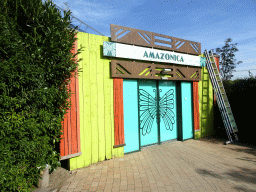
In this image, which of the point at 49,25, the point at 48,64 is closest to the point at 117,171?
the point at 48,64

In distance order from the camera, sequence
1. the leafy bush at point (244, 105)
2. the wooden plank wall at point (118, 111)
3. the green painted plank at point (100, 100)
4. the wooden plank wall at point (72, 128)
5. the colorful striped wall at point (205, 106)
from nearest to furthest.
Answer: the wooden plank wall at point (72, 128)
the green painted plank at point (100, 100)
the wooden plank wall at point (118, 111)
the leafy bush at point (244, 105)
the colorful striped wall at point (205, 106)

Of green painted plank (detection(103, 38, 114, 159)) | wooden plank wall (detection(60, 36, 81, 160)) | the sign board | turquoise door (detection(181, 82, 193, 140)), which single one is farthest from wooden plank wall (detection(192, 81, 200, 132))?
wooden plank wall (detection(60, 36, 81, 160))

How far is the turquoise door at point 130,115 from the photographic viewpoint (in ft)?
17.6

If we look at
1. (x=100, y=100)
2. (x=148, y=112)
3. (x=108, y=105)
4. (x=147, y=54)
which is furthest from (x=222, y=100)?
(x=100, y=100)

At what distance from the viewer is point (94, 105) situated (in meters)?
4.77

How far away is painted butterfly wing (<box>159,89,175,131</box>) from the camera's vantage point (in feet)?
21.3

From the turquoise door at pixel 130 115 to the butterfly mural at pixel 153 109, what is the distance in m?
0.39

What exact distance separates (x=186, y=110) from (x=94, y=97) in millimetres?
3942

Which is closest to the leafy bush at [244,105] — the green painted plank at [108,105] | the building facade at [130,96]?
the building facade at [130,96]

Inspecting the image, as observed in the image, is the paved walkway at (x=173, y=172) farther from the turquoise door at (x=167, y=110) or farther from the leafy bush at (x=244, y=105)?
the leafy bush at (x=244, y=105)

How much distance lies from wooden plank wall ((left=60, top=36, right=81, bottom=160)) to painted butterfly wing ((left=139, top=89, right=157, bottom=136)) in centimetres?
228

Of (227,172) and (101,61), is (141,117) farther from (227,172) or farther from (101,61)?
(227,172)

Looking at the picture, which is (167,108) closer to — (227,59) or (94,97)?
(94,97)

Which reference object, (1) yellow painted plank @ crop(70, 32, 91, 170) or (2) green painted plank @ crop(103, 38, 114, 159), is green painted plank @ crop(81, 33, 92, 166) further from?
(2) green painted plank @ crop(103, 38, 114, 159)
